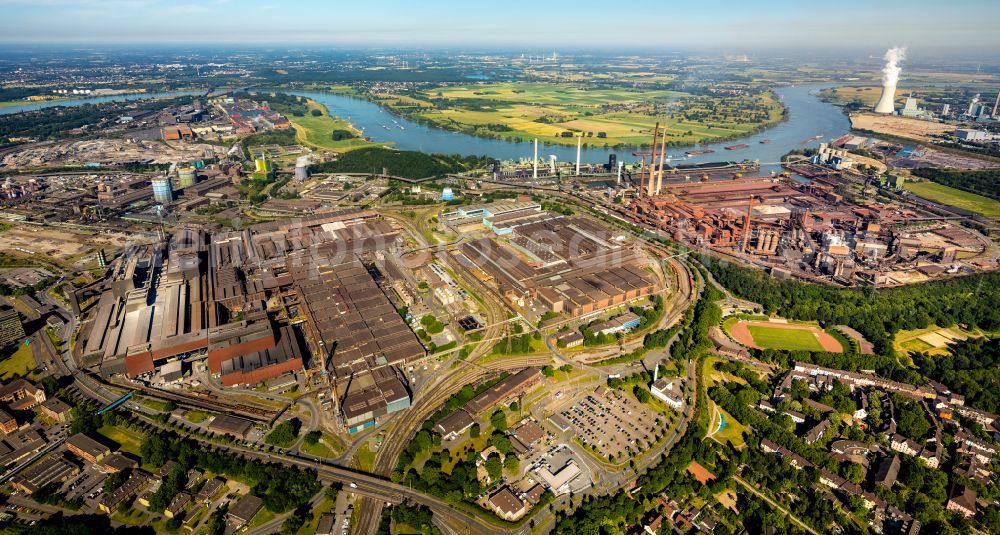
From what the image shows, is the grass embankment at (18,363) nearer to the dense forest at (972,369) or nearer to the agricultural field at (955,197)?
the dense forest at (972,369)

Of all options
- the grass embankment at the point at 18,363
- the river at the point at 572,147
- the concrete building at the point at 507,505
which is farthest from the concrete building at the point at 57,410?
the river at the point at 572,147

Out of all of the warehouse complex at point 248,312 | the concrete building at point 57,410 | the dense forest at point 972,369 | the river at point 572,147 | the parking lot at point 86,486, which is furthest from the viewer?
the river at point 572,147

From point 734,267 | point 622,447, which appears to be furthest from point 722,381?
point 734,267

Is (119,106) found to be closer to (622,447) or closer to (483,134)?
(483,134)

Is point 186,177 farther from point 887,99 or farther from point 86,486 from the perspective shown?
point 887,99

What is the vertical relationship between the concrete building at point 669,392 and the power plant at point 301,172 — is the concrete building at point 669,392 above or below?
below

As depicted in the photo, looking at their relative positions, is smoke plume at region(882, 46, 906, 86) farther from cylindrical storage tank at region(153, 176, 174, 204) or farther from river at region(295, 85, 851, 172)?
cylindrical storage tank at region(153, 176, 174, 204)

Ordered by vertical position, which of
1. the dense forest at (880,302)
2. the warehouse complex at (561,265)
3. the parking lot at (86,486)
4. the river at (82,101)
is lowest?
the parking lot at (86,486)
